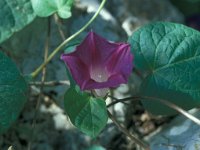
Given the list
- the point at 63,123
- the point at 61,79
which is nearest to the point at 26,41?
the point at 61,79

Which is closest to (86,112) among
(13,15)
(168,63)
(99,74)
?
(99,74)

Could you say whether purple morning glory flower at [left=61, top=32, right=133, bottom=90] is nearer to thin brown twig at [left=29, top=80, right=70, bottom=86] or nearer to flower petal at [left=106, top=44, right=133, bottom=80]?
flower petal at [left=106, top=44, right=133, bottom=80]

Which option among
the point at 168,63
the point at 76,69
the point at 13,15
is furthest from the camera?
the point at 13,15

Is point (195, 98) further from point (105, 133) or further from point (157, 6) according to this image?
point (157, 6)

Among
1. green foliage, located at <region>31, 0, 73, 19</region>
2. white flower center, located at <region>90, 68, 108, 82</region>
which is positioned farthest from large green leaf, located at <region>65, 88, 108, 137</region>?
green foliage, located at <region>31, 0, 73, 19</region>

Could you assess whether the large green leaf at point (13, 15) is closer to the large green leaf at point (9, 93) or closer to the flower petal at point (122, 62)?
the large green leaf at point (9, 93)

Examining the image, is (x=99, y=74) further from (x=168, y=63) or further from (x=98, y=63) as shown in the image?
(x=168, y=63)
